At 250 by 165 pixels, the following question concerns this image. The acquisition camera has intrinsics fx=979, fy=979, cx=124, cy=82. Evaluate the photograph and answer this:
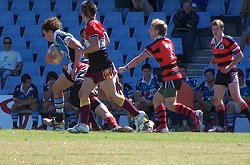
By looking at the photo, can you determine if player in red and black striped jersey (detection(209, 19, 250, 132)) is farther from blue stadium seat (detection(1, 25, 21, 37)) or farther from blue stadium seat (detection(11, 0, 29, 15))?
blue stadium seat (detection(11, 0, 29, 15))

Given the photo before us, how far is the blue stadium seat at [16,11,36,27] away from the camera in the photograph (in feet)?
83.7

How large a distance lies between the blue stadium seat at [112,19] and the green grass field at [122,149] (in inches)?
369

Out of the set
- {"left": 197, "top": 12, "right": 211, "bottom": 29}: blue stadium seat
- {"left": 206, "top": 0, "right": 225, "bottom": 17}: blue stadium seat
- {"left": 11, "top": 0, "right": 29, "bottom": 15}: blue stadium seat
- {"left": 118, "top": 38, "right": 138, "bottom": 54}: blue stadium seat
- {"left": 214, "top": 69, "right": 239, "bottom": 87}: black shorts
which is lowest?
{"left": 214, "top": 69, "right": 239, "bottom": 87}: black shorts

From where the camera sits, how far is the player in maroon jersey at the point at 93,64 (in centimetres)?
1555

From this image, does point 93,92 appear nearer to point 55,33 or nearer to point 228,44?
point 55,33

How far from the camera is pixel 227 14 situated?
24984 mm

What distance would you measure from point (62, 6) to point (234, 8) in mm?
4524

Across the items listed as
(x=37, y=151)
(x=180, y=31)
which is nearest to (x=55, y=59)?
(x=37, y=151)

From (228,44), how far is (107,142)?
197 inches

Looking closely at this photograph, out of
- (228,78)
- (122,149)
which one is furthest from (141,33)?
(122,149)

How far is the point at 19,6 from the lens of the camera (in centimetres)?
2609

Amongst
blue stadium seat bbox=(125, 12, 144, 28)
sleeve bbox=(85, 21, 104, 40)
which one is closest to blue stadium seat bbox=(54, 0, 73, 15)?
blue stadium seat bbox=(125, 12, 144, 28)

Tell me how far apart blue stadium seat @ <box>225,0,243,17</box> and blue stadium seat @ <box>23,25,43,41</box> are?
15.9ft

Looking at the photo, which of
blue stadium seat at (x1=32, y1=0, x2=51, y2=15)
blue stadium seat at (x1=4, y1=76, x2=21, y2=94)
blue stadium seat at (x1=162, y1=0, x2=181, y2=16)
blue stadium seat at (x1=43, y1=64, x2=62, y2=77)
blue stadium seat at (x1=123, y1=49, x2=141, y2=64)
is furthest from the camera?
blue stadium seat at (x1=32, y1=0, x2=51, y2=15)
